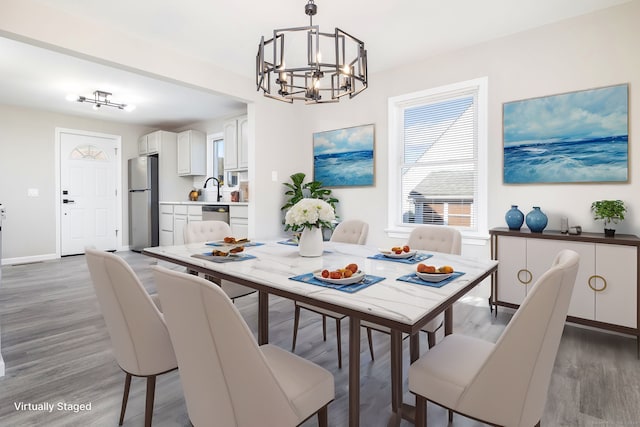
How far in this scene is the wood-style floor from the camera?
1.59m

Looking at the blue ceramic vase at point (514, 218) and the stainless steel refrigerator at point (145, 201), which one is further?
the stainless steel refrigerator at point (145, 201)

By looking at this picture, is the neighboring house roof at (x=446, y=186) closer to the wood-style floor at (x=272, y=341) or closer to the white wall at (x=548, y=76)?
the white wall at (x=548, y=76)

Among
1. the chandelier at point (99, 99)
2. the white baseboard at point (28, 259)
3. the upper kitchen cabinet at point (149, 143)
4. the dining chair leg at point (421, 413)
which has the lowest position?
the white baseboard at point (28, 259)

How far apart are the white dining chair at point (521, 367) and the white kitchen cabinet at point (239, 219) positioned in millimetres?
3478

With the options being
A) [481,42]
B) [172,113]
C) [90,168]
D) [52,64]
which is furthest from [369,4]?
[90,168]

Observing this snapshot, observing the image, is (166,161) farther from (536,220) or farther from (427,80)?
(536,220)

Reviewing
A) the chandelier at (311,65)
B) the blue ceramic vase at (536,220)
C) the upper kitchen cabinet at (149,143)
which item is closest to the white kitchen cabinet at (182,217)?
the upper kitchen cabinet at (149,143)

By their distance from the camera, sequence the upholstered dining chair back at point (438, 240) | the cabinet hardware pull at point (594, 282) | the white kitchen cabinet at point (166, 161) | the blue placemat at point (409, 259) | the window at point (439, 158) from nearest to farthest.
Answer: the blue placemat at point (409, 259)
the upholstered dining chair back at point (438, 240)
the cabinet hardware pull at point (594, 282)
the window at point (439, 158)
the white kitchen cabinet at point (166, 161)

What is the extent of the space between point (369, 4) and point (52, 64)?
3459 mm

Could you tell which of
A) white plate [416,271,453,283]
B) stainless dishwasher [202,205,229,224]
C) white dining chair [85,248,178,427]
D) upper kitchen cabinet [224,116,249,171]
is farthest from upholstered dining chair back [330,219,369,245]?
upper kitchen cabinet [224,116,249,171]

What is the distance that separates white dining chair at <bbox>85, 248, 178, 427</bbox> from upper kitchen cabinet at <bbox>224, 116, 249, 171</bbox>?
3.82 meters

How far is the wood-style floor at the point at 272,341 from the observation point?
159 cm

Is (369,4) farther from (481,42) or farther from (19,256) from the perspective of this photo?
(19,256)

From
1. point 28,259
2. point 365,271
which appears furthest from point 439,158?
point 28,259
